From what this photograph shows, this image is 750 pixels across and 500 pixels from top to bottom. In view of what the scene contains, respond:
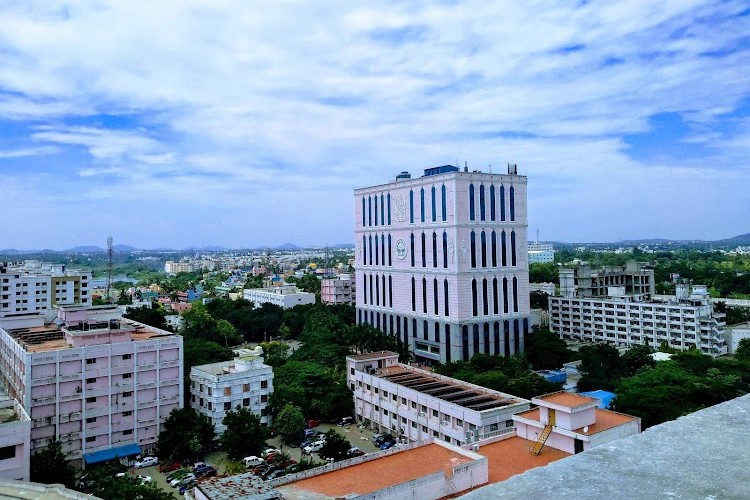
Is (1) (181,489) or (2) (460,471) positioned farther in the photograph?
(1) (181,489)

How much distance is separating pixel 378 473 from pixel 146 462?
9.92 meters

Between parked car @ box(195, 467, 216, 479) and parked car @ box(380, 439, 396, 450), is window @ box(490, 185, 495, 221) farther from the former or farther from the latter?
parked car @ box(195, 467, 216, 479)

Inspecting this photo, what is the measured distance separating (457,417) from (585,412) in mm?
4528

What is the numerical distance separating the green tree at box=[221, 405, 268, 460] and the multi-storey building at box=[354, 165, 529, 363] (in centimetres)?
1353

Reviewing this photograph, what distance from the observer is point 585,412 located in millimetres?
12586

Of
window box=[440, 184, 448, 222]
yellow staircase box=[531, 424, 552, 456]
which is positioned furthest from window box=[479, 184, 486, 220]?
yellow staircase box=[531, 424, 552, 456]

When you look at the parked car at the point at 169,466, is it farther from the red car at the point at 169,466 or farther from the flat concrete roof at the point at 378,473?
the flat concrete roof at the point at 378,473

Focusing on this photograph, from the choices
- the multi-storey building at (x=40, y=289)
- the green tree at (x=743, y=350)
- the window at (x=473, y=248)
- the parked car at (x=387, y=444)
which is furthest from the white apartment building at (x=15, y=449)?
the green tree at (x=743, y=350)

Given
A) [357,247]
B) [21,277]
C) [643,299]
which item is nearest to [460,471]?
[357,247]

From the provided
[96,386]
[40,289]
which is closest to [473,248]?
[96,386]

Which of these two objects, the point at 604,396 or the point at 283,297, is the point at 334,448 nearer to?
the point at 604,396

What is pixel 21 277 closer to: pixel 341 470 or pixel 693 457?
pixel 341 470

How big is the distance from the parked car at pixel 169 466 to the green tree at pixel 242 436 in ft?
4.63

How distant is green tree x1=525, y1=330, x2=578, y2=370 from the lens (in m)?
28.7
